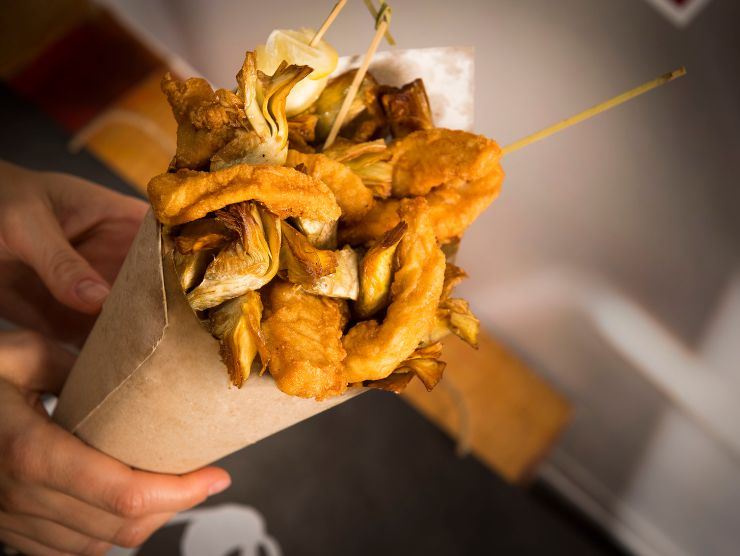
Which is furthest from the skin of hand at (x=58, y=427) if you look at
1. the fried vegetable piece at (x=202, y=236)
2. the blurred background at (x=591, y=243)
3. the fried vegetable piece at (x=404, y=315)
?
the blurred background at (x=591, y=243)

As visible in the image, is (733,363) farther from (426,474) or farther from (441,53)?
(441,53)

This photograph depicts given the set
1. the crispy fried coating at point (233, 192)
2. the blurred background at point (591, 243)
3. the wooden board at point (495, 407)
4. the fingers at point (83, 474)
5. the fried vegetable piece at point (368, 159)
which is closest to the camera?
the crispy fried coating at point (233, 192)

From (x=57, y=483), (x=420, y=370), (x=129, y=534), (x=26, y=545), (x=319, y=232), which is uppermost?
(x=319, y=232)

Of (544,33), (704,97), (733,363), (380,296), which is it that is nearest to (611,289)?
(733,363)

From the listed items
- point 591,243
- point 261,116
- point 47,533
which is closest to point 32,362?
point 47,533

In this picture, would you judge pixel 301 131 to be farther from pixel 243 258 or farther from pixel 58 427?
pixel 58 427

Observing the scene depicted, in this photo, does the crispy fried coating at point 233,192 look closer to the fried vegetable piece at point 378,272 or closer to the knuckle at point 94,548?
the fried vegetable piece at point 378,272

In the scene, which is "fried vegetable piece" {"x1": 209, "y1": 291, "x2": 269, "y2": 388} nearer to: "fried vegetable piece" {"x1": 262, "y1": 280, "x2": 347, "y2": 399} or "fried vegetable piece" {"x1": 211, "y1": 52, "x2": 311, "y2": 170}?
"fried vegetable piece" {"x1": 262, "y1": 280, "x2": 347, "y2": 399}
